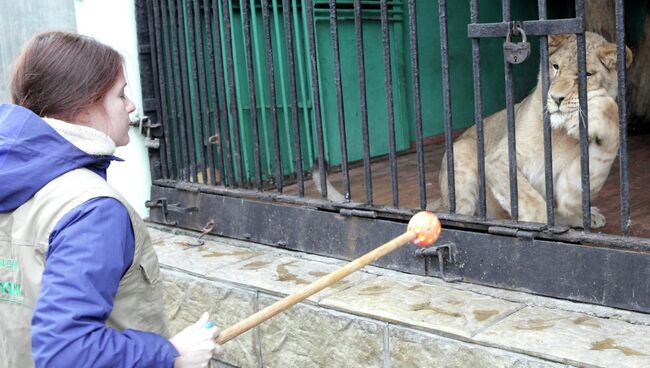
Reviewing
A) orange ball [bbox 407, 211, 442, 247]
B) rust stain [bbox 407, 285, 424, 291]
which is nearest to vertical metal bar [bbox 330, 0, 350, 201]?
rust stain [bbox 407, 285, 424, 291]

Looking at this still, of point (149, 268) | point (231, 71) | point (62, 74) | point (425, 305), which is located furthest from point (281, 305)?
point (231, 71)

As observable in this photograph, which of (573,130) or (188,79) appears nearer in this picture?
(573,130)

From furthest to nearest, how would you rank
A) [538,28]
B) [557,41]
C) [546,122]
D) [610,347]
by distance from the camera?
1. [557,41]
2. [546,122]
3. [538,28]
4. [610,347]

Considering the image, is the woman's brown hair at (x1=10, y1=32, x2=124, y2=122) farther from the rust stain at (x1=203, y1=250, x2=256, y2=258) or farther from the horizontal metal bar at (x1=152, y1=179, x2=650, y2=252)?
the rust stain at (x1=203, y1=250, x2=256, y2=258)

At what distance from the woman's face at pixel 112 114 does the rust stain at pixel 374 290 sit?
176 centimetres

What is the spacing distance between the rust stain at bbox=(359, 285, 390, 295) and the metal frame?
0.83 feet

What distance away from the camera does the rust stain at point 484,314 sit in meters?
3.27

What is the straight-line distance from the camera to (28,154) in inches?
80.0

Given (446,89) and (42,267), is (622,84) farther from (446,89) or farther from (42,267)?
(42,267)

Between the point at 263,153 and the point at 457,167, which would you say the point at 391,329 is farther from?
the point at 263,153

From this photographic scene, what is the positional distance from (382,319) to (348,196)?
0.96 meters

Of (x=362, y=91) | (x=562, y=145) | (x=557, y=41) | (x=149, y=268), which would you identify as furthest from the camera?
(x=562, y=145)

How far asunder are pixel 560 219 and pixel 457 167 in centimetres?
75

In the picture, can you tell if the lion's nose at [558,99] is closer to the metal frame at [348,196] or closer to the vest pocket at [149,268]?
the metal frame at [348,196]
